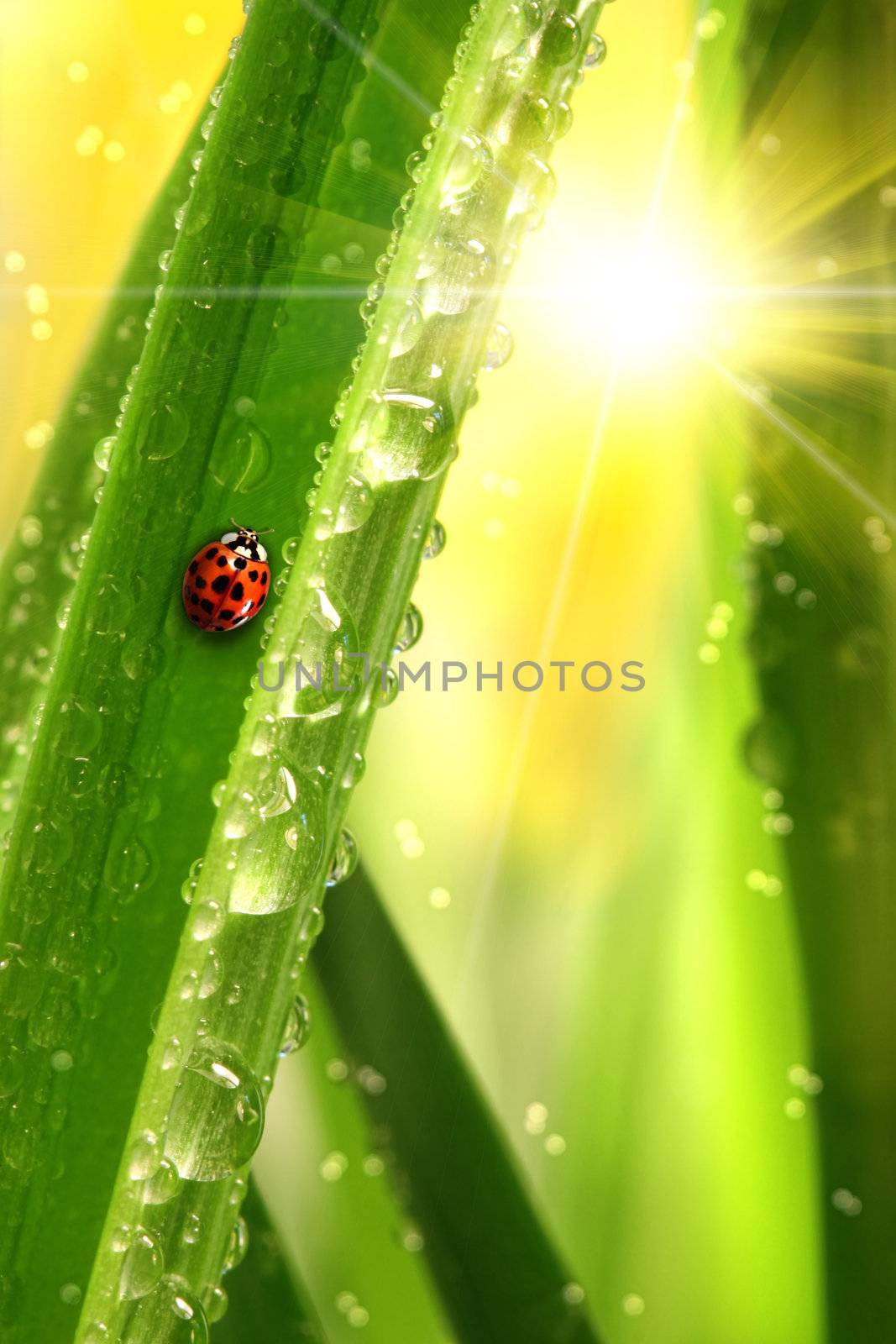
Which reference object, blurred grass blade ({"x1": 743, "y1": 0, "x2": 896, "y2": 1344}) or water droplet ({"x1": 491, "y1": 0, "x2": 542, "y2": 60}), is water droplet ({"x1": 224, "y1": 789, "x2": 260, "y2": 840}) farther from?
blurred grass blade ({"x1": 743, "y1": 0, "x2": 896, "y2": 1344})

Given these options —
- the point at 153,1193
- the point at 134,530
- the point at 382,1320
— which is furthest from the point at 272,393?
the point at 382,1320

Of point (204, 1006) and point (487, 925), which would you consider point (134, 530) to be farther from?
point (487, 925)

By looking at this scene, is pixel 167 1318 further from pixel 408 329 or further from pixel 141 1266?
pixel 408 329

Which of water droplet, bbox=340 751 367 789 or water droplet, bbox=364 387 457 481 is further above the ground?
water droplet, bbox=364 387 457 481

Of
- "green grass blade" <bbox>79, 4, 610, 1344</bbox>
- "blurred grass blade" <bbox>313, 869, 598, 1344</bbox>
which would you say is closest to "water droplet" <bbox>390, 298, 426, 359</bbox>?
"green grass blade" <bbox>79, 4, 610, 1344</bbox>

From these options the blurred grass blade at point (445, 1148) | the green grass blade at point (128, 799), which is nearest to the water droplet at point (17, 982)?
the green grass blade at point (128, 799)

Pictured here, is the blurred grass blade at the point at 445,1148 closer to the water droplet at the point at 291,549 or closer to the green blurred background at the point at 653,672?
the green blurred background at the point at 653,672
